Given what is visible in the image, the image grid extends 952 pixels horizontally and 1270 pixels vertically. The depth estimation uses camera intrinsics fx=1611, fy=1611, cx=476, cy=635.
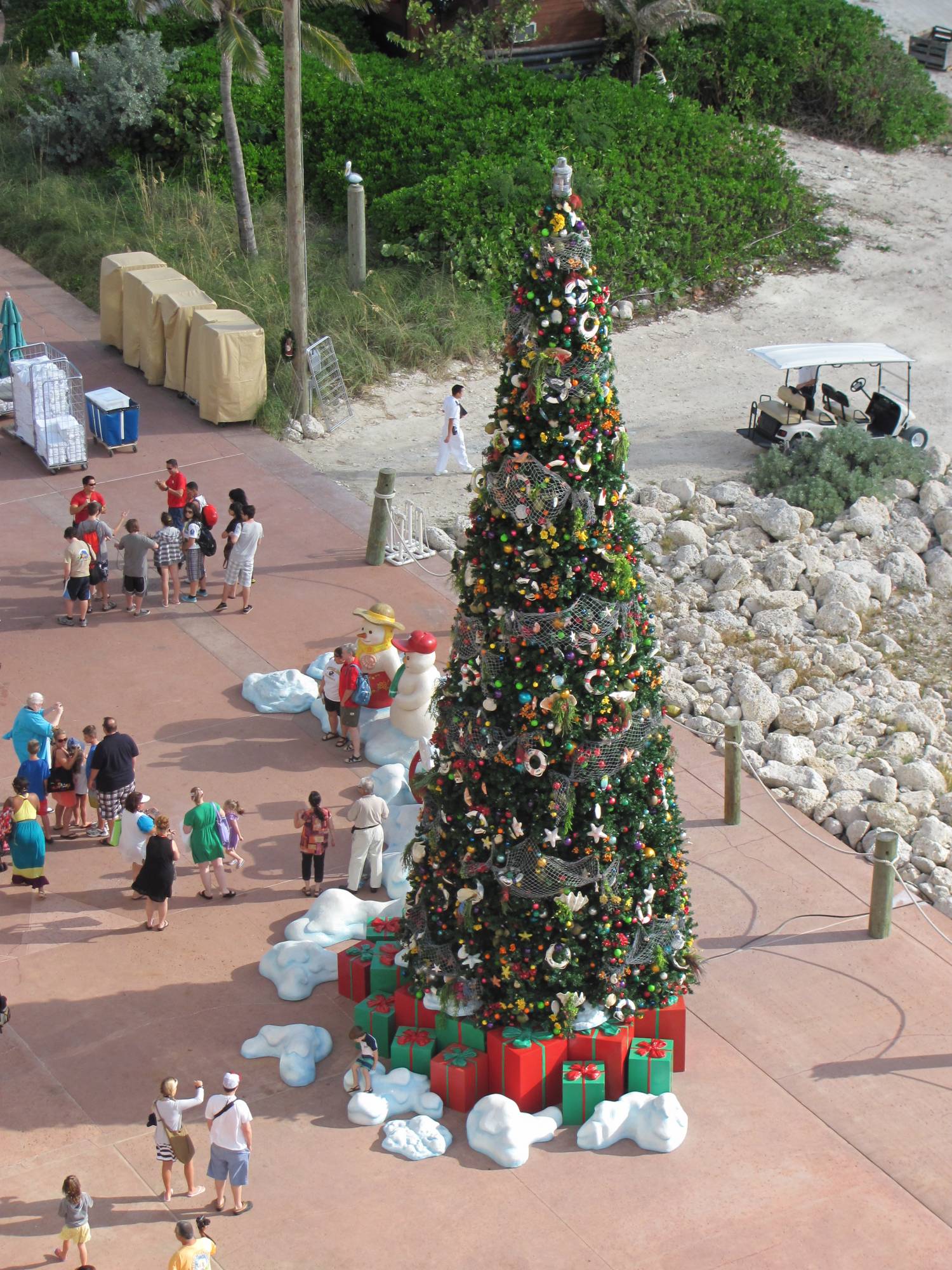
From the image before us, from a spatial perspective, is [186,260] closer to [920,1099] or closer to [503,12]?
[503,12]

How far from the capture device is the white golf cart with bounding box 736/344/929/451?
64.0ft

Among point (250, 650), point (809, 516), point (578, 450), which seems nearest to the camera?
point (578, 450)

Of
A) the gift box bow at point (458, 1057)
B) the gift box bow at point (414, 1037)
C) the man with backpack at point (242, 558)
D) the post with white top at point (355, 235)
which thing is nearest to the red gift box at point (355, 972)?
the gift box bow at point (414, 1037)

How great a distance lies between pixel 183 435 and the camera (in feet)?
66.5

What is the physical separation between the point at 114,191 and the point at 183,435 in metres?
8.21

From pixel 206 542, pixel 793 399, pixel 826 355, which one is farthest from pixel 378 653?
pixel 826 355

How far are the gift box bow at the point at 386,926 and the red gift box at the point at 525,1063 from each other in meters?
1.38

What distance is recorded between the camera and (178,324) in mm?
20625

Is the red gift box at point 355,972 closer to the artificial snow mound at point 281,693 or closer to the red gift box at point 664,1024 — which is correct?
the red gift box at point 664,1024

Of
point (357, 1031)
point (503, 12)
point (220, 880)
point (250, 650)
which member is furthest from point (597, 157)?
point (357, 1031)

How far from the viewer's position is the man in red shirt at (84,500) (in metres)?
16.3

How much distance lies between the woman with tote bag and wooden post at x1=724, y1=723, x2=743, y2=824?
5441mm

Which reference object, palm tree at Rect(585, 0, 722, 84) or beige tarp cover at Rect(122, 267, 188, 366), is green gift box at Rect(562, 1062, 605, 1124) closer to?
beige tarp cover at Rect(122, 267, 188, 366)

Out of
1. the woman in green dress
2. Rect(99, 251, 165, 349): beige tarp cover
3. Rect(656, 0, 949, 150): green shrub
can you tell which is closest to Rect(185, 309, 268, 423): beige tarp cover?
Rect(99, 251, 165, 349): beige tarp cover
